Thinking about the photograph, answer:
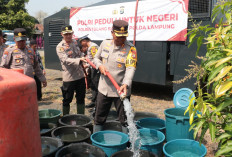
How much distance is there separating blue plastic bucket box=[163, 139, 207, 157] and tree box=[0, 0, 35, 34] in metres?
19.8

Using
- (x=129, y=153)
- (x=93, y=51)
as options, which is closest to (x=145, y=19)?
(x=93, y=51)

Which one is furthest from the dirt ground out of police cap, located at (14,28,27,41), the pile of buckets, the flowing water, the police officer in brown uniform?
police cap, located at (14,28,27,41)

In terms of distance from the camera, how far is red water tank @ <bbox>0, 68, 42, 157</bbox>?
1.19 m

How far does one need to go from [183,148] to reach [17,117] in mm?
2266

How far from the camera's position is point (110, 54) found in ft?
9.60

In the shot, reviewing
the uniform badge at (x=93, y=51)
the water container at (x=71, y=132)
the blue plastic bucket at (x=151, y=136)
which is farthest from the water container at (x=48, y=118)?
the uniform badge at (x=93, y=51)

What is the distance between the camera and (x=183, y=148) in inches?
113

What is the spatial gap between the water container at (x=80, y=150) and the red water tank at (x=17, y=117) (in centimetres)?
127

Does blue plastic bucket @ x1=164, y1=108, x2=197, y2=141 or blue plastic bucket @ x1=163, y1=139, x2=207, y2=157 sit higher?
blue plastic bucket @ x1=164, y1=108, x2=197, y2=141

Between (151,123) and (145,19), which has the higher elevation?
(145,19)

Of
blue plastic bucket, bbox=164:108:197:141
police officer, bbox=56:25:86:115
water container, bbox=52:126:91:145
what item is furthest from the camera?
police officer, bbox=56:25:86:115

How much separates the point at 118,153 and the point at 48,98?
4.28 m

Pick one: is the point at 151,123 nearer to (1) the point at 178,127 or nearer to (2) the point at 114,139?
(1) the point at 178,127

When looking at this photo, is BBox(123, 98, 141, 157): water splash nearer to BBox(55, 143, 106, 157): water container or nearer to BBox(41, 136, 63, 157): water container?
BBox(55, 143, 106, 157): water container
